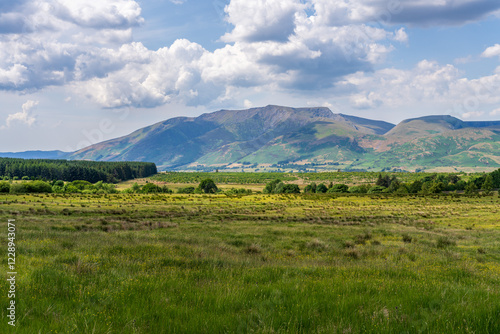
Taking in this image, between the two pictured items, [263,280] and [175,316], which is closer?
[175,316]

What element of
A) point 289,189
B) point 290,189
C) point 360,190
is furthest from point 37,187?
point 360,190

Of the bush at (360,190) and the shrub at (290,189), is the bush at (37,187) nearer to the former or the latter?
the shrub at (290,189)

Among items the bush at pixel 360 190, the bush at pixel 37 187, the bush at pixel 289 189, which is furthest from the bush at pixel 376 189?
the bush at pixel 37 187

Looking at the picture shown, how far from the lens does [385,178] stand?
15175 centimetres

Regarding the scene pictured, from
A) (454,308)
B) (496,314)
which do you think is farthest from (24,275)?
(496,314)

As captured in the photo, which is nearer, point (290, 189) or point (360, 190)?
point (360, 190)

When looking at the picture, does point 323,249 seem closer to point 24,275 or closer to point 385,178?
point 24,275

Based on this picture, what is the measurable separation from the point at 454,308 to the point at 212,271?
5470 mm

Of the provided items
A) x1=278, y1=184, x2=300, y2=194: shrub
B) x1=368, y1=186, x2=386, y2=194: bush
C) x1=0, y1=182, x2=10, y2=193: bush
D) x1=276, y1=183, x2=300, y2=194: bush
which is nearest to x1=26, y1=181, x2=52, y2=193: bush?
x1=0, y1=182, x2=10, y2=193: bush

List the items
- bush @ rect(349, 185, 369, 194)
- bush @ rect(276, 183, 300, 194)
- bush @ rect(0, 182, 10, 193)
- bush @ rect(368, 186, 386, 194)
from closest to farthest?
bush @ rect(0, 182, 10, 193)
bush @ rect(368, 186, 386, 194)
bush @ rect(349, 185, 369, 194)
bush @ rect(276, 183, 300, 194)

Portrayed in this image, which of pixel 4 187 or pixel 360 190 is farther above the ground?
pixel 4 187

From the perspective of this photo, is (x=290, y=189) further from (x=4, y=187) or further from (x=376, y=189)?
(x=4, y=187)

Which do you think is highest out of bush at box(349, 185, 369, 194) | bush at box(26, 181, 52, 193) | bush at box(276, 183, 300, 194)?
bush at box(26, 181, 52, 193)

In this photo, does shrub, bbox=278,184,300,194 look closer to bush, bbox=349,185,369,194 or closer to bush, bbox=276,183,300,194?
bush, bbox=276,183,300,194
